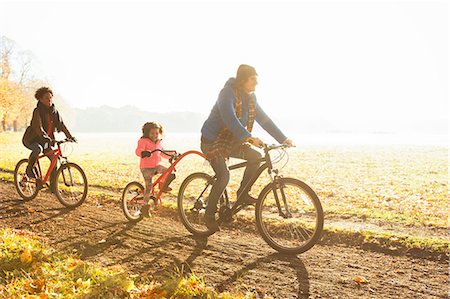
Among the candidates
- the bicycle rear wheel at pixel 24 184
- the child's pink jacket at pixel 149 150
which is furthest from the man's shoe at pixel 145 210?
the bicycle rear wheel at pixel 24 184

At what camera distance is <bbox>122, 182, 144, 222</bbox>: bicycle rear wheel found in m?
7.16

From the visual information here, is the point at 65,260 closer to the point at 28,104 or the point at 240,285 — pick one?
the point at 240,285

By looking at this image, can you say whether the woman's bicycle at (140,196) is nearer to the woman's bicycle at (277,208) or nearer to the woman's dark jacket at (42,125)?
the woman's bicycle at (277,208)

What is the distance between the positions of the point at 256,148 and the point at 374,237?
2.52 m

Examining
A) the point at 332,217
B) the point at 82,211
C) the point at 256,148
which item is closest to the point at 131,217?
the point at 82,211

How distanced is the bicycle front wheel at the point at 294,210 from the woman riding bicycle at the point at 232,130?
0.29 m

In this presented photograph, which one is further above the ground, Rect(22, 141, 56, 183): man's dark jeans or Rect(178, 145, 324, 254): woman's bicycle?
Rect(22, 141, 56, 183): man's dark jeans

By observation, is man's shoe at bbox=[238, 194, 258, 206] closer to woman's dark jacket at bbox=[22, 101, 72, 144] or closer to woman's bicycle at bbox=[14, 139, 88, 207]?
woman's bicycle at bbox=[14, 139, 88, 207]

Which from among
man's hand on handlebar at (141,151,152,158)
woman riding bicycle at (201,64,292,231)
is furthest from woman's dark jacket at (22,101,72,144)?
woman riding bicycle at (201,64,292,231)

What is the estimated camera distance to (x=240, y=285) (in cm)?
424

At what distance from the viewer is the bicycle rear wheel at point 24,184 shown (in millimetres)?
8852

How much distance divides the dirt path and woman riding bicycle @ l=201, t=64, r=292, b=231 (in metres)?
0.70

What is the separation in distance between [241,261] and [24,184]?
21.8 feet

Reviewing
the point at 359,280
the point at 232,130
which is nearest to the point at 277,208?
the point at 232,130
